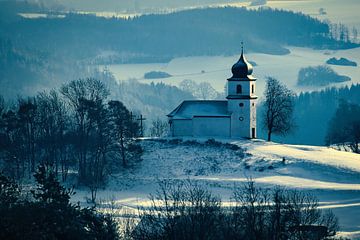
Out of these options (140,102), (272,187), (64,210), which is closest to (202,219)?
(64,210)

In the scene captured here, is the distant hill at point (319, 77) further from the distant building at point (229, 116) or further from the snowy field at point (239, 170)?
the snowy field at point (239, 170)

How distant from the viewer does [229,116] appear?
72125mm

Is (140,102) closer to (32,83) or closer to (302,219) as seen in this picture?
(32,83)

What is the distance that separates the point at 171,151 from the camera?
228 feet

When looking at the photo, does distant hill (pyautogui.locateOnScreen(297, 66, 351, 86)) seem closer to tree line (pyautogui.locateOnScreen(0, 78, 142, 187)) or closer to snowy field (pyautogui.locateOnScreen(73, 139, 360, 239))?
snowy field (pyautogui.locateOnScreen(73, 139, 360, 239))

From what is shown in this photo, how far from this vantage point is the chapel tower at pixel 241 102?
72.6 metres

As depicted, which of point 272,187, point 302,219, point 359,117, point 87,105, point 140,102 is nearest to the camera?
point 302,219

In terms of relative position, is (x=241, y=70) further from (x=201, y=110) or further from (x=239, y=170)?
(x=239, y=170)

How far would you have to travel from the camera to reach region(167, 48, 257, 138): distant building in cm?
7244

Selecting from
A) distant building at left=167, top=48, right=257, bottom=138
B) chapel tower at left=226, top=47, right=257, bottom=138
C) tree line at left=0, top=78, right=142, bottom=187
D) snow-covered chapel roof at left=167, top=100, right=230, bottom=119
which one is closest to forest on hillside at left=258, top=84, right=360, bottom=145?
snow-covered chapel roof at left=167, top=100, right=230, bottom=119

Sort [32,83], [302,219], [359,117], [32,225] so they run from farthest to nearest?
[32,83] < [359,117] < [302,219] < [32,225]

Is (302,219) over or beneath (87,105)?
beneath

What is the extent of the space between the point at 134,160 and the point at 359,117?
49973 mm

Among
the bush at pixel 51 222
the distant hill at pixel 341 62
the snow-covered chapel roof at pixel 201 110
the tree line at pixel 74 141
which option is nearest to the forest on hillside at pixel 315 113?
the distant hill at pixel 341 62
